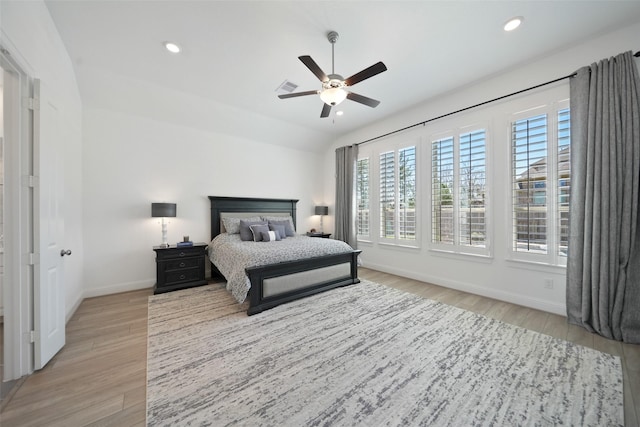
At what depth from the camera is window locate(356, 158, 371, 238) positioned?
531 cm

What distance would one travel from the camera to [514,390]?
5.46ft

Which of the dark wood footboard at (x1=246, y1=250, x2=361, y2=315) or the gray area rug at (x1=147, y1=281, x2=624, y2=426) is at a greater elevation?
the dark wood footboard at (x1=246, y1=250, x2=361, y2=315)

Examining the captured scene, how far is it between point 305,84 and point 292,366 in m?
3.50

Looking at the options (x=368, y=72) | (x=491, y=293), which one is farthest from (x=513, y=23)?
(x=491, y=293)

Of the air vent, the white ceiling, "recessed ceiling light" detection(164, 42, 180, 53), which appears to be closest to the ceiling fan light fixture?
the white ceiling

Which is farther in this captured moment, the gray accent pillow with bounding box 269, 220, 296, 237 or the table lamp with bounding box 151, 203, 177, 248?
the gray accent pillow with bounding box 269, 220, 296, 237

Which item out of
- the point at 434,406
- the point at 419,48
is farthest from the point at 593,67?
the point at 434,406

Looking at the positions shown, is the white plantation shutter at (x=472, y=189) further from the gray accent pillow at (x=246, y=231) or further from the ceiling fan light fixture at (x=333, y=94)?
the gray accent pillow at (x=246, y=231)

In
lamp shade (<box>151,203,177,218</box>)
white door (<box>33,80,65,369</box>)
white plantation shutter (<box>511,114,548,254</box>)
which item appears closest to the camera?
white door (<box>33,80,65,369</box>)

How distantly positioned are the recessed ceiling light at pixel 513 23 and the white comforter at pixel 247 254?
329cm

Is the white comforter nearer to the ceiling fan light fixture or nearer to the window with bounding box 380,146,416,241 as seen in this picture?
the window with bounding box 380,146,416,241

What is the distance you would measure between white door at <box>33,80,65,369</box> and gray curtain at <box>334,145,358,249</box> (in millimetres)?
4486

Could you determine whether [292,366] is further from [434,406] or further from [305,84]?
[305,84]

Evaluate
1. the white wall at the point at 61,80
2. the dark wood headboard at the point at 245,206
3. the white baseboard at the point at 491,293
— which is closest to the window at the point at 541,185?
the white baseboard at the point at 491,293
